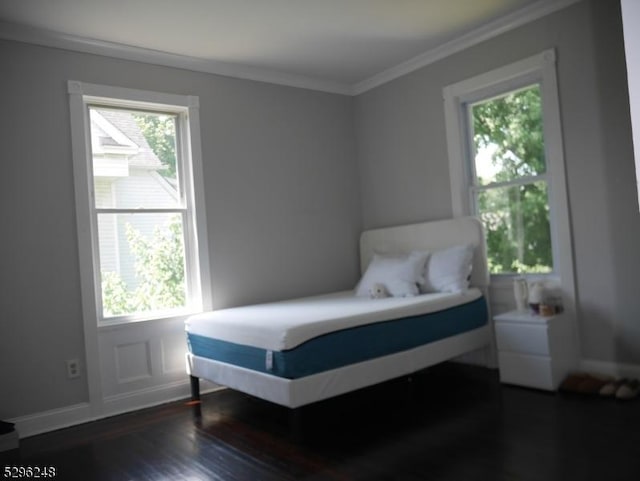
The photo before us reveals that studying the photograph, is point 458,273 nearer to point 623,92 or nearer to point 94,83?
point 623,92

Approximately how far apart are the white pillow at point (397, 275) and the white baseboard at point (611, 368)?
4.15 feet

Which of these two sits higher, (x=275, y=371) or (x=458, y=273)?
(x=458, y=273)

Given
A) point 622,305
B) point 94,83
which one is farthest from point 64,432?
point 622,305

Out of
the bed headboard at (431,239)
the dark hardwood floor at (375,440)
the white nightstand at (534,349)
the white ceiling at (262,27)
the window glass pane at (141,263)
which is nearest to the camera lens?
the dark hardwood floor at (375,440)

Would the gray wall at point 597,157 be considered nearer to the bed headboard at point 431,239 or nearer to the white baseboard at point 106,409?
the bed headboard at point 431,239

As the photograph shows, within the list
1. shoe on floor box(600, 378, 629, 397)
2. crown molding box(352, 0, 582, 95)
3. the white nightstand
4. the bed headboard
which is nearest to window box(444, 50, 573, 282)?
the bed headboard

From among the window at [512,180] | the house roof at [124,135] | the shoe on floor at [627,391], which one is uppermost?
the house roof at [124,135]

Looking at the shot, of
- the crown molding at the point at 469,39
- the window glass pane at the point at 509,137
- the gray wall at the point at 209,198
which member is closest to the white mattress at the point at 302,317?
the gray wall at the point at 209,198

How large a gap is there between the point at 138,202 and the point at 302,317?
1.72 meters

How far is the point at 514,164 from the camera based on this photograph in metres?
4.05

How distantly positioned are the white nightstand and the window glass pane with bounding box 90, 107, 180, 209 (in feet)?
8.97

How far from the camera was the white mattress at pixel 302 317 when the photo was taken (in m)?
2.88

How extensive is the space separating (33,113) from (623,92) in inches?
154

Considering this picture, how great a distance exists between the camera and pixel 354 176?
17.3 ft
